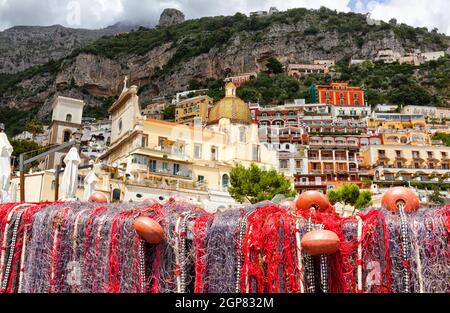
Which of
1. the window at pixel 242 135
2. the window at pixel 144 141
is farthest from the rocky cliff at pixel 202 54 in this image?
the window at pixel 144 141

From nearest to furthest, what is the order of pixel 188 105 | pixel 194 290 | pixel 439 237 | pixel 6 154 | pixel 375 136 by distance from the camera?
pixel 439 237 → pixel 194 290 → pixel 6 154 → pixel 375 136 → pixel 188 105

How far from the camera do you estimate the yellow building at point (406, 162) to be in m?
63.2

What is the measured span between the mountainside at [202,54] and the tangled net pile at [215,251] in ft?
424

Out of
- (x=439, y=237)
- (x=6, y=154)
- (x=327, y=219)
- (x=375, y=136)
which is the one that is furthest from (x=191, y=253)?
(x=375, y=136)

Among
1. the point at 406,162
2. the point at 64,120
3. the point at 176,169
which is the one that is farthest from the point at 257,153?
the point at 406,162

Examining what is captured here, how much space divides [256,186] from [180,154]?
362 inches

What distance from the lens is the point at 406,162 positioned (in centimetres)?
6625

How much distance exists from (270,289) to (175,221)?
139cm

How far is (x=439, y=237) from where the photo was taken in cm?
450

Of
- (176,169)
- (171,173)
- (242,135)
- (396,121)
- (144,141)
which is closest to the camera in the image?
(171,173)

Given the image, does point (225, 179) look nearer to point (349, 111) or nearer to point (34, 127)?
point (34, 127)

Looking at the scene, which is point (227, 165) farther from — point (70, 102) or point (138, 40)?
point (138, 40)

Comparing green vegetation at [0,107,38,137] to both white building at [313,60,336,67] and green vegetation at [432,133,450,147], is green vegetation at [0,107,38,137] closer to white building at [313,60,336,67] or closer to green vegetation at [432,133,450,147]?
white building at [313,60,336,67]

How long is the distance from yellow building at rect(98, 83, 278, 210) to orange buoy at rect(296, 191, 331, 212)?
25.2 m
